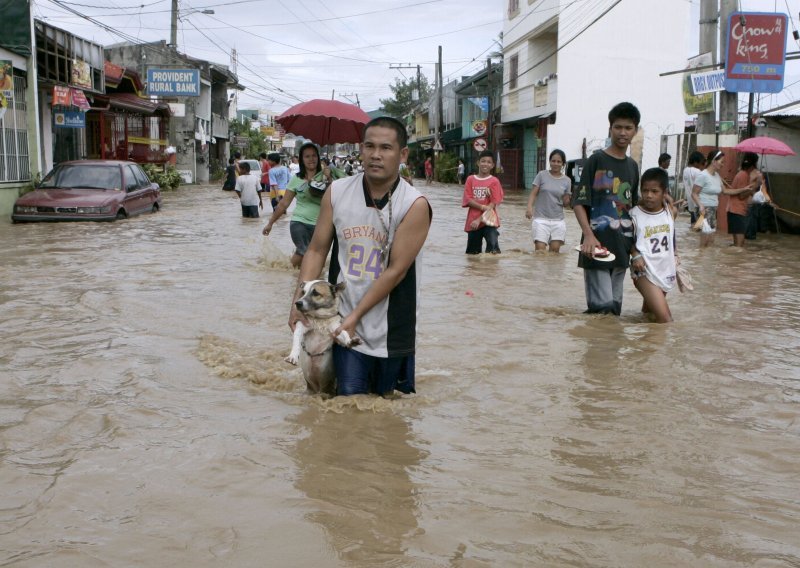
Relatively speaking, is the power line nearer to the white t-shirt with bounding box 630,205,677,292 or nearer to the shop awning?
the shop awning

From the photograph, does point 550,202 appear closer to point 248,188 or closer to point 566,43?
point 248,188

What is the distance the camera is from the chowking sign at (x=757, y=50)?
51.3ft

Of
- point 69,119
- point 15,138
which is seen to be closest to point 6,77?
point 15,138

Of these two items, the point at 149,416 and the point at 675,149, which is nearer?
the point at 149,416

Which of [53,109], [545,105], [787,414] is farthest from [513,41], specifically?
[787,414]

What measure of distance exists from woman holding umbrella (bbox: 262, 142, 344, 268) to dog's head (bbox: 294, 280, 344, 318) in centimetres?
427

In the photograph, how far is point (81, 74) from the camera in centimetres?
2341

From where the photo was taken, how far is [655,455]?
4.28 metres

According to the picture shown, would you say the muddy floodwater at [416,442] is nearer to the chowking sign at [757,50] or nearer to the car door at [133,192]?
the chowking sign at [757,50]

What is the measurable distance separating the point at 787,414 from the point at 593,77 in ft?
89.7

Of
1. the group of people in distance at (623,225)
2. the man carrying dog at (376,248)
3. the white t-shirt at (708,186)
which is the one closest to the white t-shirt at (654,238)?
the group of people in distance at (623,225)

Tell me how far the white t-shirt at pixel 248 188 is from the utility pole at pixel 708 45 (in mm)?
9708

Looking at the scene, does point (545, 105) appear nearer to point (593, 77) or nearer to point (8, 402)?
point (593, 77)

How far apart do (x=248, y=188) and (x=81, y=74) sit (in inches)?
286
